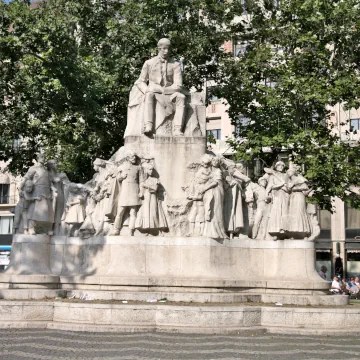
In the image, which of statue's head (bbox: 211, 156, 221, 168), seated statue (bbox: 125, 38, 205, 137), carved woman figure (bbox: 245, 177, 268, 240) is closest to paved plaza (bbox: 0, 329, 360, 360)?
carved woman figure (bbox: 245, 177, 268, 240)

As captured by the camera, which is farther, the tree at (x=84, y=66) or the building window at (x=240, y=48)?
the building window at (x=240, y=48)

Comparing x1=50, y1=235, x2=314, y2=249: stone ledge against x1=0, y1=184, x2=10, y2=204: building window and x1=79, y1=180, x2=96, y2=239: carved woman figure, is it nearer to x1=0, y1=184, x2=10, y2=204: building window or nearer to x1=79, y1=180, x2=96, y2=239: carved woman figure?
x1=79, y1=180, x2=96, y2=239: carved woman figure

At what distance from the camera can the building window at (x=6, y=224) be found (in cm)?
4962

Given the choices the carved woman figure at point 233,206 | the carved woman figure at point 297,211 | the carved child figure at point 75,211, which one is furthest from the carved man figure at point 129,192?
the carved woman figure at point 297,211

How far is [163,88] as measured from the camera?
1692cm

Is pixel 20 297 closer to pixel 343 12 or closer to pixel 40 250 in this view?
pixel 40 250

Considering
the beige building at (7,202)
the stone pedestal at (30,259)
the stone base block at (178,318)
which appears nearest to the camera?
the stone base block at (178,318)

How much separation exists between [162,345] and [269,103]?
16.7 metres

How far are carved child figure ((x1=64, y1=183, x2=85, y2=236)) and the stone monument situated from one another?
0.9 inches

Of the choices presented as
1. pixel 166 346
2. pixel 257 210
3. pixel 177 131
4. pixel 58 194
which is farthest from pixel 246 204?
pixel 166 346

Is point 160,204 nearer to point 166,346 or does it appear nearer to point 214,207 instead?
point 214,207

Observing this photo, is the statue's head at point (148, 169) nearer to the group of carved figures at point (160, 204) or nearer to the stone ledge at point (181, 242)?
the group of carved figures at point (160, 204)

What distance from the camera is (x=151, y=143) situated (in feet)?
52.7

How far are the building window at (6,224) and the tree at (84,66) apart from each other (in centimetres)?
2073
